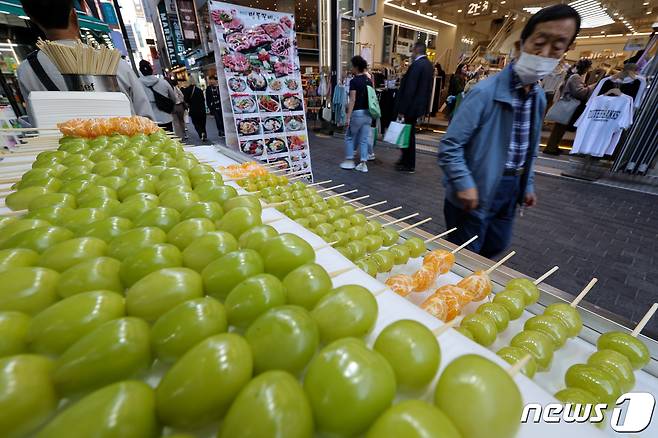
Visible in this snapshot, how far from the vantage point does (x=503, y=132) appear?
1.99 metres

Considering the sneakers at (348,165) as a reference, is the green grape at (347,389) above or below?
above

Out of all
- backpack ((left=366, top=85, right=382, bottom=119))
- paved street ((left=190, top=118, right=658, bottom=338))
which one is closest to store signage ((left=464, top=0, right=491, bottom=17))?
backpack ((left=366, top=85, right=382, bottom=119))

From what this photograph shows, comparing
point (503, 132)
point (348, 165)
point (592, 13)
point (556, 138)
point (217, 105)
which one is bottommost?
point (348, 165)

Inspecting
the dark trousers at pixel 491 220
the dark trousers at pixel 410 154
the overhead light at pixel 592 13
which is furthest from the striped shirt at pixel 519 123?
the overhead light at pixel 592 13

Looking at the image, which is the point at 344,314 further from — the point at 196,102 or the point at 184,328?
the point at 196,102

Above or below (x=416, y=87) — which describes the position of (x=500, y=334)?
below

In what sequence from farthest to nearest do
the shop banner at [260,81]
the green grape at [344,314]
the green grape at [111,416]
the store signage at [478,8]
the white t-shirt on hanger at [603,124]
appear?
the store signage at [478,8], the white t-shirt on hanger at [603,124], the shop banner at [260,81], the green grape at [344,314], the green grape at [111,416]

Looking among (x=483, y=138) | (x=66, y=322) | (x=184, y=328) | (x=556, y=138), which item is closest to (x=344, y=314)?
(x=184, y=328)

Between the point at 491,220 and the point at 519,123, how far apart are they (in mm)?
795

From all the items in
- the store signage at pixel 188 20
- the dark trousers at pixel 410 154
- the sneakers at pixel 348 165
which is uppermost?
the store signage at pixel 188 20

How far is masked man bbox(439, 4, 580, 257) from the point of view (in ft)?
5.98

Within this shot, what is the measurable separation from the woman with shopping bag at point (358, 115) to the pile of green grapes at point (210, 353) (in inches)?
260

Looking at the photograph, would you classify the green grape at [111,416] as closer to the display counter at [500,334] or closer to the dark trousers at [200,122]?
the display counter at [500,334]

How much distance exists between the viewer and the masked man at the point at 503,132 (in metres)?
1.82
